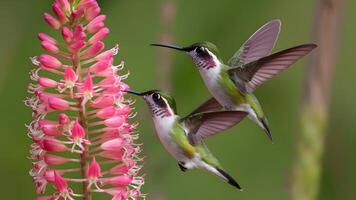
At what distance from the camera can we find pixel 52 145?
8.34 ft

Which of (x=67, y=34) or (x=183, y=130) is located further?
(x=183, y=130)

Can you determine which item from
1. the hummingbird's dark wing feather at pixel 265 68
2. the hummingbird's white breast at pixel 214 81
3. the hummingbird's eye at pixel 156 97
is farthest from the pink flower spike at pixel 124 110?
the hummingbird's dark wing feather at pixel 265 68

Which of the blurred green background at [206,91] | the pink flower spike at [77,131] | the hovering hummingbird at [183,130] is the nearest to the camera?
the pink flower spike at [77,131]

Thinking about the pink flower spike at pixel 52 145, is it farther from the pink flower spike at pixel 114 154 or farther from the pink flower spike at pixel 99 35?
the pink flower spike at pixel 99 35

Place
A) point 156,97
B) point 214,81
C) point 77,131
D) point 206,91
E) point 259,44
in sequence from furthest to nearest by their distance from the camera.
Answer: point 206,91
point 259,44
point 214,81
point 156,97
point 77,131

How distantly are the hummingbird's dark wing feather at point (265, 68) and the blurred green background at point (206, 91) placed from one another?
98.5 inches

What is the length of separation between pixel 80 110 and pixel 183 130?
1.34 ft

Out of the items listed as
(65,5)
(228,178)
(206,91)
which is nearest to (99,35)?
(65,5)

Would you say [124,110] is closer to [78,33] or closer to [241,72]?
[78,33]

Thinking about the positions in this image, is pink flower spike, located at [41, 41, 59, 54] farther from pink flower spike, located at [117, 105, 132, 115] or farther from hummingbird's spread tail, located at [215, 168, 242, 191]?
hummingbird's spread tail, located at [215, 168, 242, 191]

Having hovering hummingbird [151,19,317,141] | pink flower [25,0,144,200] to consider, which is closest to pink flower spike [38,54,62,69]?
pink flower [25,0,144,200]

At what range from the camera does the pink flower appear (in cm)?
254

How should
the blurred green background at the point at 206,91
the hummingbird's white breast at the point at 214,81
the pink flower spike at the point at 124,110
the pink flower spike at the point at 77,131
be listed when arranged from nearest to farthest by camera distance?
1. the pink flower spike at the point at 77,131
2. the pink flower spike at the point at 124,110
3. the hummingbird's white breast at the point at 214,81
4. the blurred green background at the point at 206,91

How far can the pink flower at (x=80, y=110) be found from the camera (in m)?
2.54
